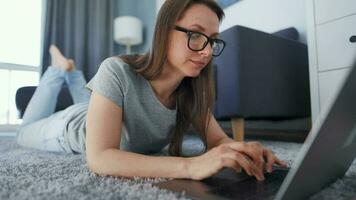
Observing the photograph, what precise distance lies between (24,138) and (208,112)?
1030 mm

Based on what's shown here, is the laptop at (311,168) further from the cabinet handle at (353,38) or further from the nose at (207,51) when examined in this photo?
the cabinet handle at (353,38)

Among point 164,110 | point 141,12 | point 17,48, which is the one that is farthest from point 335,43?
point 17,48

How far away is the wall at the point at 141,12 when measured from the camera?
11.2 ft

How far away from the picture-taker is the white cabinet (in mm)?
1167

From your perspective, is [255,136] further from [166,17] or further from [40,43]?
[40,43]

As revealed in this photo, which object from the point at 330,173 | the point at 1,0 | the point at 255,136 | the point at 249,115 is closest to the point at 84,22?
the point at 1,0

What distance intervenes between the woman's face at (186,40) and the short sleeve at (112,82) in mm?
136

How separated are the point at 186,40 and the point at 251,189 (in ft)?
1.28

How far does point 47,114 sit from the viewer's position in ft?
5.24

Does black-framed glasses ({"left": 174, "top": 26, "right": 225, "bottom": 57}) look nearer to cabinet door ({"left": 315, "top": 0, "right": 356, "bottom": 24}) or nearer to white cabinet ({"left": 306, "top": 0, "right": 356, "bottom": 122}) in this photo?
white cabinet ({"left": 306, "top": 0, "right": 356, "bottom": 122})

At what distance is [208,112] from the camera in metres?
0.91

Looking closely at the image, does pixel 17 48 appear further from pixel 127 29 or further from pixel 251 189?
pixel 251 189

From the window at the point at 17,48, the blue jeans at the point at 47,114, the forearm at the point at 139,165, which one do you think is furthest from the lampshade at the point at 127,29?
the forearm at the point at 139,165

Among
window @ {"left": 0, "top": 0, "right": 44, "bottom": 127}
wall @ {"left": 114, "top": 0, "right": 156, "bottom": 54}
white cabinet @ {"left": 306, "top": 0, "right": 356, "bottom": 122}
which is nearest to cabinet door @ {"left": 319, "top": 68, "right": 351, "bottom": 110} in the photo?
white cabinet @ {"left": 306, "top": 0, "right": 356, "bottom": 122}
